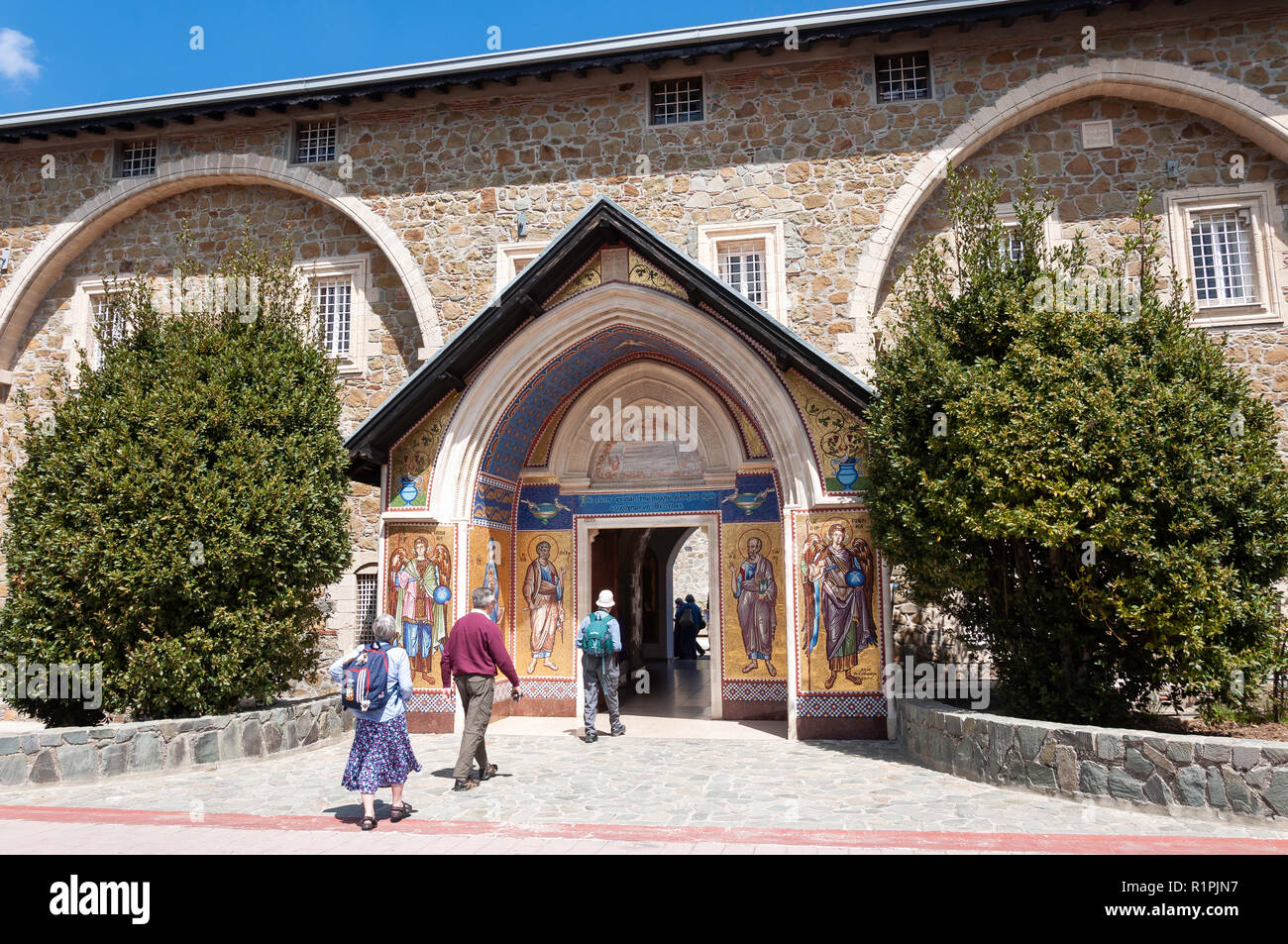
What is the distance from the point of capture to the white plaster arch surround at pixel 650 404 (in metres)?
12.3

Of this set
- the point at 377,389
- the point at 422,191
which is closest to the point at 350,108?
the point at 422,191

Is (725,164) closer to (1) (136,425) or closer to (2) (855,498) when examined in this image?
(2) (855,498)

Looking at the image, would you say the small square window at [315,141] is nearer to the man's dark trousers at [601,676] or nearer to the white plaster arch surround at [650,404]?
the white plaster arch surround at [650,404]

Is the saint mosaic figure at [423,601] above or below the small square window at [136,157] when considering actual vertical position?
below

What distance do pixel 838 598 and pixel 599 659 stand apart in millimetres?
3086

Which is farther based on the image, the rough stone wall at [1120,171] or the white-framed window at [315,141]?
the white-framed window at [315,141]

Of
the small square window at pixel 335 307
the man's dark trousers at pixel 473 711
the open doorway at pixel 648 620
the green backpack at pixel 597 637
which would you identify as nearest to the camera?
the man's dark trousers at pixel 473 711

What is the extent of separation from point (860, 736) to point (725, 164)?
29.8 ft

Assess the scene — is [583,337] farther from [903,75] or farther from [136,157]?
[136,157]

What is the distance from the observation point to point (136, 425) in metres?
9.37

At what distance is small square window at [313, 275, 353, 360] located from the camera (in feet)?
50.4

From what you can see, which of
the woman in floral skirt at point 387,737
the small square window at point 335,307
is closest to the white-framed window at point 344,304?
the small square window at point 335,307

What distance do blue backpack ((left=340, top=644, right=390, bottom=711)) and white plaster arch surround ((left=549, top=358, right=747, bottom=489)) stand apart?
6142 millimetres

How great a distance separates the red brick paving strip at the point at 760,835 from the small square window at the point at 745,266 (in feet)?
30.6
